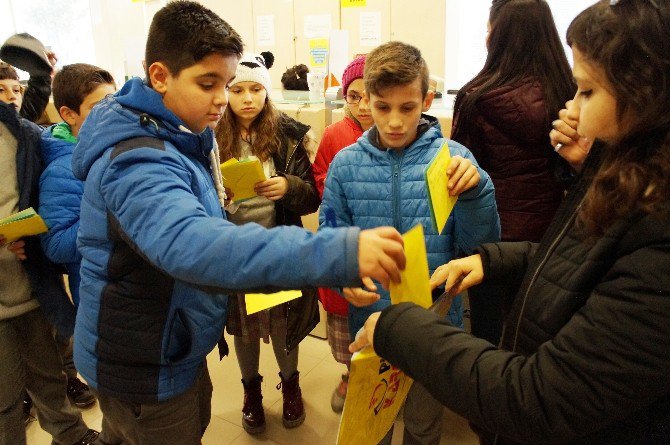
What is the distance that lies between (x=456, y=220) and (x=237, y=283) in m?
0.85

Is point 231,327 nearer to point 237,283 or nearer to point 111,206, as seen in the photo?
point 111,206

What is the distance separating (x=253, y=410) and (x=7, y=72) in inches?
72.0

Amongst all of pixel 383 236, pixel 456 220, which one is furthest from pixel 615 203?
pixel 456 220

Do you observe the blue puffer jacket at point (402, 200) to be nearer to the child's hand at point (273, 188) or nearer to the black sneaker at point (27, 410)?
the child's hand at point (273, 188)

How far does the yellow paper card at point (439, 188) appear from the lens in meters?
1.07

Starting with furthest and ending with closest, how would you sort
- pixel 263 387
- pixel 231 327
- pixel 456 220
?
pixel 263 387 → pixel 231 327 → pixel 456 220

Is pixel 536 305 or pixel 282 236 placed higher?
pixel 282 236

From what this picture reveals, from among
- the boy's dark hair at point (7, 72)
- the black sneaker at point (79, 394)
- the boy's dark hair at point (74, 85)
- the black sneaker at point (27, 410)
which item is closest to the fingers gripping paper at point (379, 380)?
the boy's dark hair at point (74, 85)

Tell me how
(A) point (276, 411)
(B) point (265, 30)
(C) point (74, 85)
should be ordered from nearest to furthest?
1. (C) point (74, 85)
2. (A) point (276, 411)
3. (B) point (265, 30)

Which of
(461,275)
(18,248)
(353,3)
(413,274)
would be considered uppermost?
(353,3)

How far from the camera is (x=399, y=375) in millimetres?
1021

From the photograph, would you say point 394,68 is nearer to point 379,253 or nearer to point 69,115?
point 379,253

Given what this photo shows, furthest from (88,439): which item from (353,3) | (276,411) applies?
(353,3)

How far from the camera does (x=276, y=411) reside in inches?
86.7
